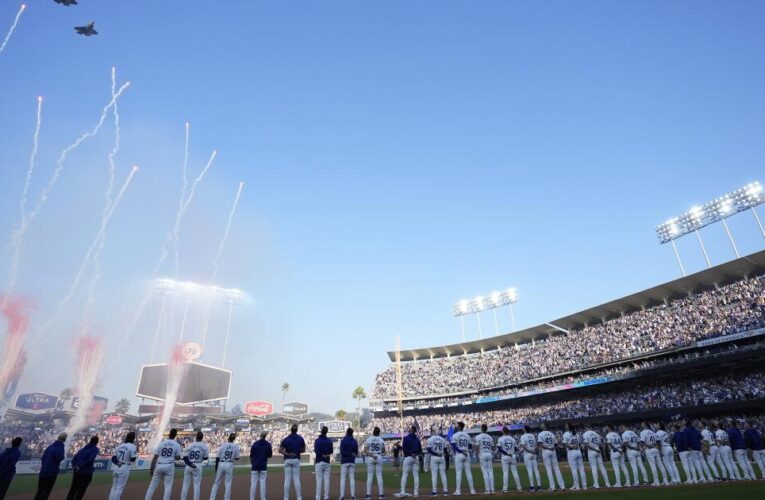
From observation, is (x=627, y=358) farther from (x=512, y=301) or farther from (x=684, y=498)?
(x=684, y=498)

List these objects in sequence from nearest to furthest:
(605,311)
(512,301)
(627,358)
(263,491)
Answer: (263,491) < (627,358) < (605,311) < (512,301)

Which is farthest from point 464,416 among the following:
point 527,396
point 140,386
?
point 140,386

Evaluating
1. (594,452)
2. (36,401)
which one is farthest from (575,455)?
(36,401)

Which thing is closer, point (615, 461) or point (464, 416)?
point (615, 461)

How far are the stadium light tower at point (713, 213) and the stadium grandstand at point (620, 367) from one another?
5022mm

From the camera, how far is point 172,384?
72125mm

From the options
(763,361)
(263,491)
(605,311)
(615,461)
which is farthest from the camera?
(605,311)

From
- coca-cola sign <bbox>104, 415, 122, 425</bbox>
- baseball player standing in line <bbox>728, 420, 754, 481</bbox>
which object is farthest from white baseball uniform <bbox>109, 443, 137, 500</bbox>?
coca-cola sign <bbox>104, 415, 122, 425</bbox>

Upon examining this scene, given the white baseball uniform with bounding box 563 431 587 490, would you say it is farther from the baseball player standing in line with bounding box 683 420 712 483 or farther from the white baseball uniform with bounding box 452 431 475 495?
the baseball player standing in line with bounding box 683 420 712 483

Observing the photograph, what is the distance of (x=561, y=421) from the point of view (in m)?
52.7

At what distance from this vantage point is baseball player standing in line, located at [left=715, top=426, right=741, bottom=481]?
1722cm

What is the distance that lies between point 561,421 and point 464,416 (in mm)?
18602

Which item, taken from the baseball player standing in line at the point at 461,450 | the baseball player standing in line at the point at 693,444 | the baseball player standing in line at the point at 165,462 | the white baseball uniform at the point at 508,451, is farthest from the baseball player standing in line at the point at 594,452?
the baseball player standing in line at the point at 165,462

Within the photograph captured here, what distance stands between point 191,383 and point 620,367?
66.3 m
